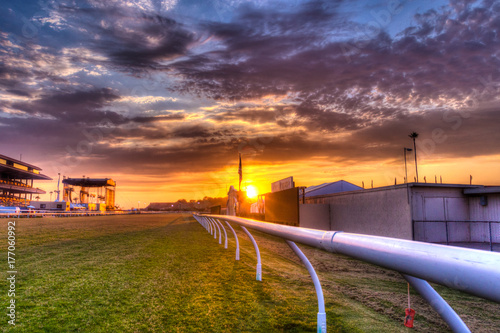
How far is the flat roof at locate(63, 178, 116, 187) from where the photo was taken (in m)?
90.7

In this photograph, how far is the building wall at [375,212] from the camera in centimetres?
1513

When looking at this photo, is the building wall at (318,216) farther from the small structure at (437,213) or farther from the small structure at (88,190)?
the small structure at (88,190)

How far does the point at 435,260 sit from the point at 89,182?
103477mm

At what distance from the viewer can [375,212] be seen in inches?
660

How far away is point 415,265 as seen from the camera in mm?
1318

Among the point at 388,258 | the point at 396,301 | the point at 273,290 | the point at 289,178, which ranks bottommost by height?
the point at 396,301

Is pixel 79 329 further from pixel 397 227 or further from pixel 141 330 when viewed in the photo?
pixel 397 227

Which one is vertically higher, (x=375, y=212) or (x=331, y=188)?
(x=331, y=188)

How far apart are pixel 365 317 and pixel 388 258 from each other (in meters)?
2.76

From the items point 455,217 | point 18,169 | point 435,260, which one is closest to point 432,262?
point 435,260

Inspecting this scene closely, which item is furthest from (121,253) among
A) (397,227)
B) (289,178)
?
(289,178)

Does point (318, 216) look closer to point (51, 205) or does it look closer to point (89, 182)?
point (51, 205)

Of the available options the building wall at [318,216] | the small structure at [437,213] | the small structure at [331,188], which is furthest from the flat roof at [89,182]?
the small structure at [437,213]

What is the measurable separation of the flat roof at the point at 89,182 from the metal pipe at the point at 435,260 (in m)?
101
